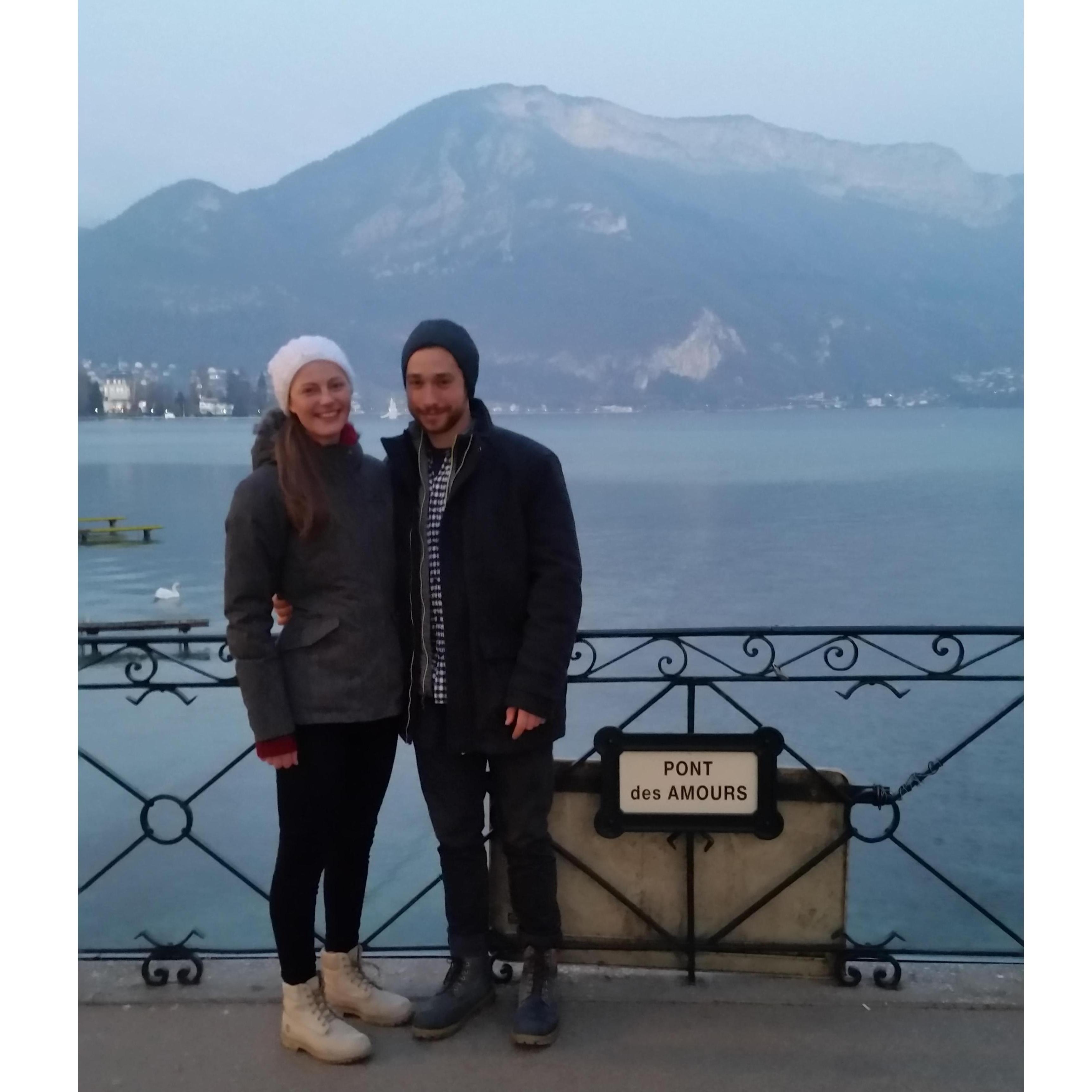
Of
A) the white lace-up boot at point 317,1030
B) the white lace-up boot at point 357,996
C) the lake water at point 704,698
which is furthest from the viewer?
the lake water at point 704,698

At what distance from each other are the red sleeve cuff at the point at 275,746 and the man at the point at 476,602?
27 cm

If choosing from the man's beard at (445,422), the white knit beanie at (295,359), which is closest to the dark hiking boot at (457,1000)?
the man's beard at (445,422)

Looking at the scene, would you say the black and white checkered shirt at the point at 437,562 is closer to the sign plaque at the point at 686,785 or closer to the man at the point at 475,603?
the man at the point at 475,603

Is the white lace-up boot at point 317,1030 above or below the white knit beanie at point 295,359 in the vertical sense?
below

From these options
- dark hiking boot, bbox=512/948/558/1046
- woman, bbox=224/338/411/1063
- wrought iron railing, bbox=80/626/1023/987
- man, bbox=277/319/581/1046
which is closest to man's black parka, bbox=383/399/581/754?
man, bbox=277/319/581/1046

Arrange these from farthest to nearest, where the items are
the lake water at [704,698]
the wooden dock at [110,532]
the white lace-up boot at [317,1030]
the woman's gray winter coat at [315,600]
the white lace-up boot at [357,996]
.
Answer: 1. the wooden dock at [110,532]
2. the lake water at [704,698]
3. the white lace-up boot at [357,996]
4. the white lace-up boot at [317,1030]
5. the woman's gray winter coat at [315,600]

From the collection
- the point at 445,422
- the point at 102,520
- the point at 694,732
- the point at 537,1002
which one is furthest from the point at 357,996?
the point at 102,520

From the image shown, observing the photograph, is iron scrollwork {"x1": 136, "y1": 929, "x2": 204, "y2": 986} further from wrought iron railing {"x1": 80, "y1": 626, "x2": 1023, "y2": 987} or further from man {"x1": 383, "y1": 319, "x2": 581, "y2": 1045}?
man {"x1": 383, "y1": 319, "x2": 581, "y2": 1045}

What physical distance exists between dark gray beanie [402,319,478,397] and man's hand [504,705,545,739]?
2.24 feet

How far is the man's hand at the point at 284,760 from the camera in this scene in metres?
2.02

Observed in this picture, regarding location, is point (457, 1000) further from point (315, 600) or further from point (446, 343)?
point (446, 343)

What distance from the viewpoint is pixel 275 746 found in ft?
6.61
